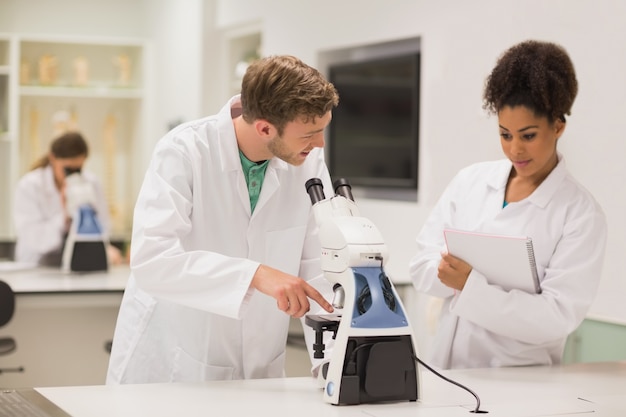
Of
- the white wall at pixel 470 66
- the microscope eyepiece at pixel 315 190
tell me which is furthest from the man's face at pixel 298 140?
the white wall at pixel 470 66

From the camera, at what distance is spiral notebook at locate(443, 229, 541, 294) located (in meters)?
2.10

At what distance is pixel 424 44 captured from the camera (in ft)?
13.3

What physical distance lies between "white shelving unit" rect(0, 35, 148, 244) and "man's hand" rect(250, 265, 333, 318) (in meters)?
5.01

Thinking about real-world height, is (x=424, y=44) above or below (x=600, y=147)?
above

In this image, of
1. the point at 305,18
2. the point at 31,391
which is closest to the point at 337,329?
the point at 31,391

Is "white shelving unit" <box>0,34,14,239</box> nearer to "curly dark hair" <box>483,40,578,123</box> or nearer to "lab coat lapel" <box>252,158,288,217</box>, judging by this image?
"lab coat lapel" <box>252,158,288,217</box>

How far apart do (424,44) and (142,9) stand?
4.03 metres

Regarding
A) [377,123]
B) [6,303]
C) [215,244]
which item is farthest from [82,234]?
[215,244]

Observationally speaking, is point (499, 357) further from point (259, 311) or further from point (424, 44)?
point (424, 44)

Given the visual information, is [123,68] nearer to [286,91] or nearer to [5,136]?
[5,136]

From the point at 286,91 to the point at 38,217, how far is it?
9.81 feet

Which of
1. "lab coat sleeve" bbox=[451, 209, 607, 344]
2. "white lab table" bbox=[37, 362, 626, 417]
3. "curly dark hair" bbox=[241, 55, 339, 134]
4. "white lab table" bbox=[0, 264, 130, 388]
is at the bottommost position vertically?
"white lab table" bbox=[0, 264, 130, 388]

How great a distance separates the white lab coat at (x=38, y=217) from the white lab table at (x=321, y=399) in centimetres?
271

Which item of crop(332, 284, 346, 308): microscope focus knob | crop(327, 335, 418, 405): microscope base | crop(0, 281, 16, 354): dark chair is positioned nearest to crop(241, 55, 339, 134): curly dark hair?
crop(332, 284, 346, 308): microscope focus knob
